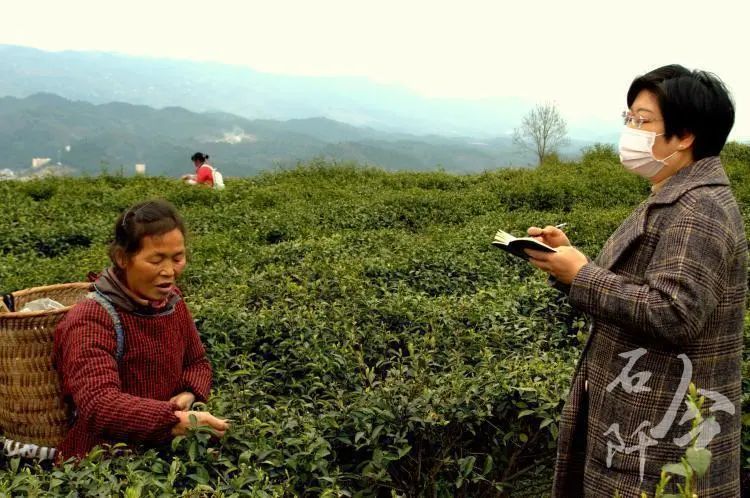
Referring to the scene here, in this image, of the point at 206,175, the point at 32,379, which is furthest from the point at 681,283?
the point at 206,175

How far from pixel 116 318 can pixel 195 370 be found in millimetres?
462

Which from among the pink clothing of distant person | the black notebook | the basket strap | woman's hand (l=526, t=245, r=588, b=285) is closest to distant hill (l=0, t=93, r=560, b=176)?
the pink clothing of distant person

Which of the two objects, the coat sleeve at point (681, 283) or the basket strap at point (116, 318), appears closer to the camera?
the coat sleeve at point (681, 283)

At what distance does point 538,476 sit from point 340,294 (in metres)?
2.05

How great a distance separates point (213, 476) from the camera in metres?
2.22

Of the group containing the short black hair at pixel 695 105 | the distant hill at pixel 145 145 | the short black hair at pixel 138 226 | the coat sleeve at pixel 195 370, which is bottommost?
the distant hill at pixel 145 145

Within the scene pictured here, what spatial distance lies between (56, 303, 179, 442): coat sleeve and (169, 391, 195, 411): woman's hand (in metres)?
0.23

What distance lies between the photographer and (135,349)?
230cm

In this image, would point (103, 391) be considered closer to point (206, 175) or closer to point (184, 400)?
point (184, 400)

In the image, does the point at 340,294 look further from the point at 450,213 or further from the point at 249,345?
the point at 450,213

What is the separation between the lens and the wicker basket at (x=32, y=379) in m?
2.36

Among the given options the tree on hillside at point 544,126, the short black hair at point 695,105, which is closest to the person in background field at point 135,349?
the short black hair at point 695,105

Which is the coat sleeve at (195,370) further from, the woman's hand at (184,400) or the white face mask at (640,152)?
the white face mask at (640,152)

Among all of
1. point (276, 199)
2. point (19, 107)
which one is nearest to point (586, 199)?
point (276, 199)
